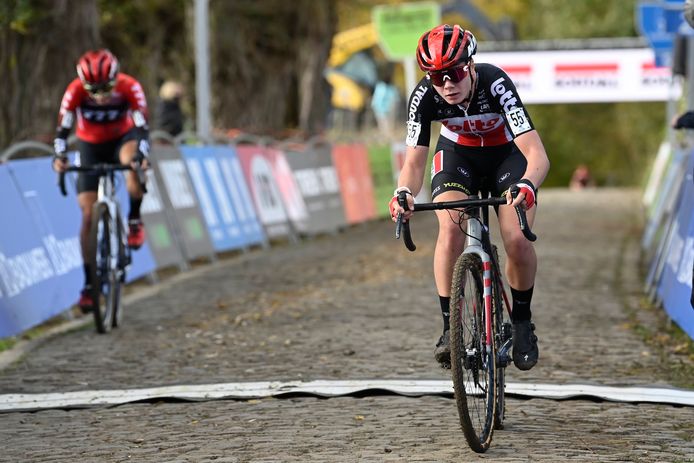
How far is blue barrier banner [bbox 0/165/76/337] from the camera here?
11.1 meters

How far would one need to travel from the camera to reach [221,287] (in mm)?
15234

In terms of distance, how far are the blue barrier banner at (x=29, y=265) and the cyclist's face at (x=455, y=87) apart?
4.67 m

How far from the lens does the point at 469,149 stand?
7.72 meters

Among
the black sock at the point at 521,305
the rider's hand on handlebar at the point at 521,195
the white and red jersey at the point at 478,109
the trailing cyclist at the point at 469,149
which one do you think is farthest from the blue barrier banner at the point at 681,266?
the rider's hand on handlebar at the point at 521,195

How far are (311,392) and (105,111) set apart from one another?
440cm

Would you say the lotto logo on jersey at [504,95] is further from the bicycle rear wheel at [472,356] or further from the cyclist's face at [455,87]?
the bicycle rear wheel at [472,356]

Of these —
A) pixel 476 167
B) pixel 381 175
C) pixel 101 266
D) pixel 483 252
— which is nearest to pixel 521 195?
pixel 483 252

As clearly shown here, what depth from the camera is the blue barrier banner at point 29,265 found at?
11.1m

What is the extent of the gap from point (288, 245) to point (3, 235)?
10.0 meters

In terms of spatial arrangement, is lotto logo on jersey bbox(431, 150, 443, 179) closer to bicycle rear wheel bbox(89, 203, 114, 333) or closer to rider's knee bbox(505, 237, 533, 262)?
rider's knee bbox(505, 237, 533, 262)

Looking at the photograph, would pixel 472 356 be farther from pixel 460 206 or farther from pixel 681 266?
pixel 681 266

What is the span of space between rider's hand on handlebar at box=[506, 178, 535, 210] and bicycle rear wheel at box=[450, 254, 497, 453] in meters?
0.35

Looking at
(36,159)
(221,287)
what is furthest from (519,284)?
(221,287)

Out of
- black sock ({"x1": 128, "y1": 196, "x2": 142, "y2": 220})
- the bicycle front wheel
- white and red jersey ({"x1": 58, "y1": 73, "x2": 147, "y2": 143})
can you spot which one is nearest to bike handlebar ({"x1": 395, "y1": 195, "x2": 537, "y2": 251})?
the bicycle front wheel
